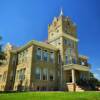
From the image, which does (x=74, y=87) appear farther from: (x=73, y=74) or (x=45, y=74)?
(x=45, y=74)

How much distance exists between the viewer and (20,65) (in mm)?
25891

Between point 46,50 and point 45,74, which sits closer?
point 45,74

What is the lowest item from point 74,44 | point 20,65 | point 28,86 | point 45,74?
point 28,86

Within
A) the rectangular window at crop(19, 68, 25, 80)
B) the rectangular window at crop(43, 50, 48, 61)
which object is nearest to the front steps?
the rectangular window at crop(43, 50, 48, 61)

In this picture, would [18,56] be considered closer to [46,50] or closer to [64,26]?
[46,50]

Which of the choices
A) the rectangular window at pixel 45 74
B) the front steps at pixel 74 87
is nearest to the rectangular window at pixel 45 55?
the rectangular window at pixel 45 74

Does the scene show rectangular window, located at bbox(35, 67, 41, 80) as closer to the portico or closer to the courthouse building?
the courthouse building

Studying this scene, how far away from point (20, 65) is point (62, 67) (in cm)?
785

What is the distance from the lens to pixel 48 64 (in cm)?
2536

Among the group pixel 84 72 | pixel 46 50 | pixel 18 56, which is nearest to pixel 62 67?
pixel 46 50

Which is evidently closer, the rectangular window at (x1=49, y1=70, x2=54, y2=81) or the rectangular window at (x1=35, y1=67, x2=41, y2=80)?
the rectangular window at (x1=35, y1=67, x2=41, y2=80)

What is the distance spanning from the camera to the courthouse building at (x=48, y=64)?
23.3 m

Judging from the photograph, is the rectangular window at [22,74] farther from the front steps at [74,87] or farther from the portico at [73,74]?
the front steps at [74,87]

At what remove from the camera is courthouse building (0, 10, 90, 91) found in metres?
23.3
